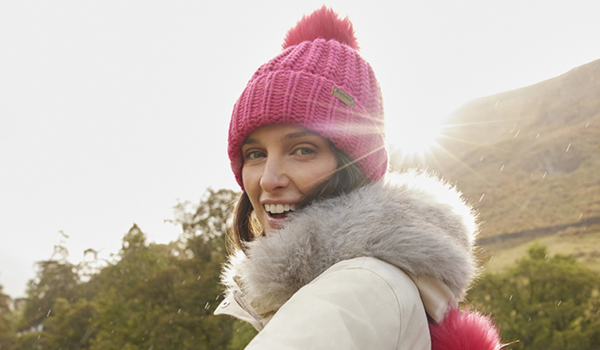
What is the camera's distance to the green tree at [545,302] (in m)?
8.80

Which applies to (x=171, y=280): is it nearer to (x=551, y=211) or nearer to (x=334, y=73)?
(x=334, y=73)

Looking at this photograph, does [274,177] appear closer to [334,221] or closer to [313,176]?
[313,176]

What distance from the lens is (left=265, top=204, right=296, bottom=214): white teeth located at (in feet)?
4.79

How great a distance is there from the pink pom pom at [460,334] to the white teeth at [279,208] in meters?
0.67

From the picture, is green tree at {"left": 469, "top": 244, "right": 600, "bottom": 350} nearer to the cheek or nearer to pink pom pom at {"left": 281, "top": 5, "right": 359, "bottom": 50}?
pink pom pom at {"left": 281, "top": 5, "right": 359, "bottom": 50}

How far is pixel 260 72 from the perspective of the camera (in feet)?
5.96

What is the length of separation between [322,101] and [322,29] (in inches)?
27.0

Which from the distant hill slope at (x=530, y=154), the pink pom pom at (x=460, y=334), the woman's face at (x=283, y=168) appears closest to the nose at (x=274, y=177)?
the woman's face at (x=283, y=168)

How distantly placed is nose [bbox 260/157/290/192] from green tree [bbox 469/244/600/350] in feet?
32.7

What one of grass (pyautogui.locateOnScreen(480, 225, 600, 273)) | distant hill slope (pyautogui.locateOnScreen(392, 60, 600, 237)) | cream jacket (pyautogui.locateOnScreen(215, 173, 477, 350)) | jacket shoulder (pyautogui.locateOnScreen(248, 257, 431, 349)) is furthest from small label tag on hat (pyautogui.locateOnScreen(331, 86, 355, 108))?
distant hill slope (pyautogui.locateOnScreen(392, 60, 600, 237))

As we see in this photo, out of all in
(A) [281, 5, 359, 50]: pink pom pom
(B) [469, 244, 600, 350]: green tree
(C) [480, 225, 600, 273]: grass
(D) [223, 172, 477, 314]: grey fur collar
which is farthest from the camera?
(C) [480, 225, 600, 273]: grass

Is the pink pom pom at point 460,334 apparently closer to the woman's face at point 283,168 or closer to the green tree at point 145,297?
the woman's face at point 283,168

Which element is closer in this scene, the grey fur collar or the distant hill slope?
the grey fur collar

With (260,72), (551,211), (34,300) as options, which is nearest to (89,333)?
(34,300)
